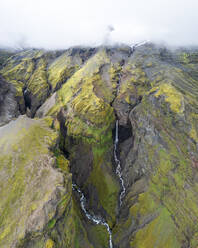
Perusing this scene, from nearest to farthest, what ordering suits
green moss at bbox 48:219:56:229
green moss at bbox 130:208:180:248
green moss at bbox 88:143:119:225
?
1. green moss at bbox 48:219:56:229
2. green moss at bbox 130:208:180:248
3. green moss at bbox 88:143:119:225

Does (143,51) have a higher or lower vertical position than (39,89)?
higher

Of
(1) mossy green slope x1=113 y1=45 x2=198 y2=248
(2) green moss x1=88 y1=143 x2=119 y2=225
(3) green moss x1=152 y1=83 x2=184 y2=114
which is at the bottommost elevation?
(2) green moss x1=88 y1=143 x2=119 y2=225

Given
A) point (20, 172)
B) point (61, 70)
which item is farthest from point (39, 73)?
point (20, 172)

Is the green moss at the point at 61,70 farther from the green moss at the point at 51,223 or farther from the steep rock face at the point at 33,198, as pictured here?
the green moss at the point at 51,223

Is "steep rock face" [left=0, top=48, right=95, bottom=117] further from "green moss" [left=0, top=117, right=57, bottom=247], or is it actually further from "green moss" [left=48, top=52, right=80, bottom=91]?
"green moss" [left=0, top=117, right=57, bottom=247]

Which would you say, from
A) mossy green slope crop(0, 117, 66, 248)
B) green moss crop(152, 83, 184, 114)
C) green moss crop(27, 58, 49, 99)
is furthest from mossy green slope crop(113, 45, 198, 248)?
green moss crop(27, 58, 49, 99)

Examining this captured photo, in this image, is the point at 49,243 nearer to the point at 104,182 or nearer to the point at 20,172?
the point at 20,172

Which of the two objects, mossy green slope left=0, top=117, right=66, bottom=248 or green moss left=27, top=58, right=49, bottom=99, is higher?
mossy green slope left=0, top=117, right=66, bottom=248

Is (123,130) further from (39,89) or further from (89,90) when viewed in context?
(39,89)

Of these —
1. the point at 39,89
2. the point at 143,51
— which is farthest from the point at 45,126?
the point at 143,51
